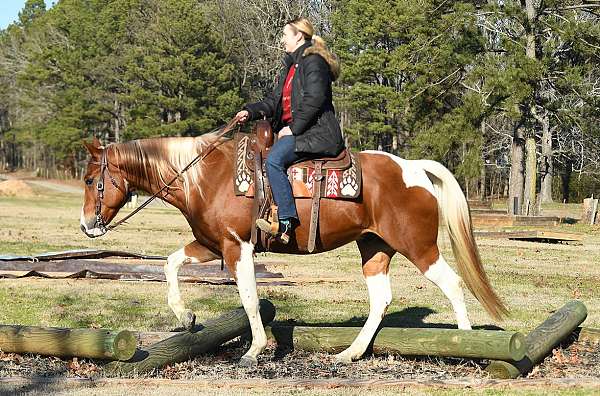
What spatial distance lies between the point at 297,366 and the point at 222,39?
60.3 meters

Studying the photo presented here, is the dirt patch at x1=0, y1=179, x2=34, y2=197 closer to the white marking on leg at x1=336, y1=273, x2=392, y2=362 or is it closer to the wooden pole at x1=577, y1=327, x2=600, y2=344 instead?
the white marking on leg at x1=336, y1=273, x2=392, y2=362

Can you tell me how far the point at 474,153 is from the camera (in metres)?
40.5

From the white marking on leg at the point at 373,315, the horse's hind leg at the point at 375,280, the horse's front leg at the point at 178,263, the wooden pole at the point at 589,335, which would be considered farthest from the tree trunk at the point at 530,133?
the horse's front leg at the point at 178,263

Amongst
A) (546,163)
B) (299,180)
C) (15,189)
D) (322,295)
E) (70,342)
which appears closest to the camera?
(70,342)

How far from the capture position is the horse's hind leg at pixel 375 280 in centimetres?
884

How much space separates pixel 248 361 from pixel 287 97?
281 cm

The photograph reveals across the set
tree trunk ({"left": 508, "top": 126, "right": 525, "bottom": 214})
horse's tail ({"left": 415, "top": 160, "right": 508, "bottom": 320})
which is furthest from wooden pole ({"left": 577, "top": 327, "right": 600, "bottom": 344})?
tree trunk ({"left": 508, "top": 126, "right": 525, "bottom": 214})

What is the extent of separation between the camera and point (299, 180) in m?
8.66

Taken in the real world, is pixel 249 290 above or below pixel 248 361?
above

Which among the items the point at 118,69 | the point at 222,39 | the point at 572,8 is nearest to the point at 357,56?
the point at 222,39

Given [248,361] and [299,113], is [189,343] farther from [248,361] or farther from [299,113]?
[299,113]

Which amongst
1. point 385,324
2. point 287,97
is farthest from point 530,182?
point 287,97

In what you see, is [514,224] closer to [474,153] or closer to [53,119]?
[474,153]

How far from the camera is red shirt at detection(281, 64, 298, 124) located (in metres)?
8.77
